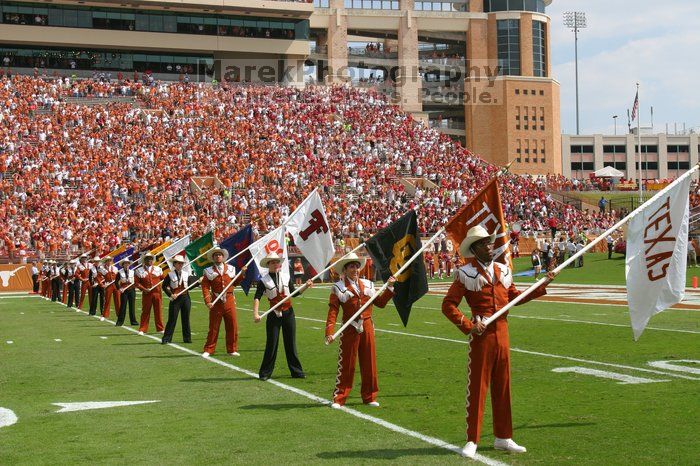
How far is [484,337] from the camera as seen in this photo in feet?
26.0

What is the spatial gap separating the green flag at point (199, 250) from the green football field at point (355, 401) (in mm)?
2040

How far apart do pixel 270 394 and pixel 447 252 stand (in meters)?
35.5

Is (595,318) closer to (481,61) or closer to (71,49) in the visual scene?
(71,49)

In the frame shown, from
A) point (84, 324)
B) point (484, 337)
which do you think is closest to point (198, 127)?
point (84, 324)

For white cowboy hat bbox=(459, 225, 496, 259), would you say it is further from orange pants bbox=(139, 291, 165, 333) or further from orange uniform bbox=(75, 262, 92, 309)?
orange uniform bbox=(75, 262, 92, 309)

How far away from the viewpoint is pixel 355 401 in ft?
35.1

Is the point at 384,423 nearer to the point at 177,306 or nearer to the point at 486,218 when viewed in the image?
Result: the point at 486,218

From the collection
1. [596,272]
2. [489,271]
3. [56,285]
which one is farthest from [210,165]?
[489,271]

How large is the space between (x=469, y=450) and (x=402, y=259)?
379 cm

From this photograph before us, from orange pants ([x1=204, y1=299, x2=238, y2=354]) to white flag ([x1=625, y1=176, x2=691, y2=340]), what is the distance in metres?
8.83

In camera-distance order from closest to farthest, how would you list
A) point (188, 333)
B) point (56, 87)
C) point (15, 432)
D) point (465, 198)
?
point (15, 432), point (188, 333), point (465, 198), point (56, 87)

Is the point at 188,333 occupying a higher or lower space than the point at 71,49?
lower

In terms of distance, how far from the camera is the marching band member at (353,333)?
34.1ft

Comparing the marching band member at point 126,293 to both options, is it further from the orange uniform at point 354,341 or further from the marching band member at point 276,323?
the orange uniform at point 354,341
